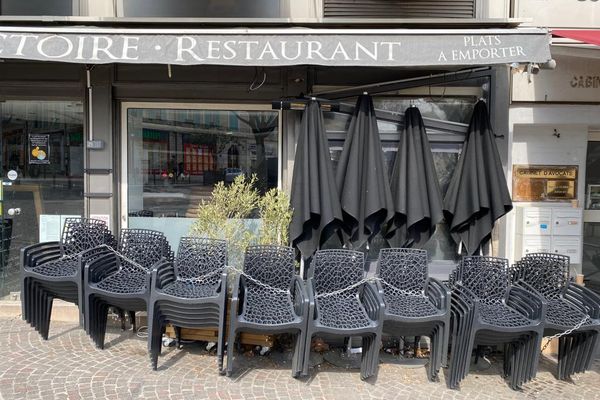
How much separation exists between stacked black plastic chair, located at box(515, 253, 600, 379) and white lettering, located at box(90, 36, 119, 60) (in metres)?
4.14

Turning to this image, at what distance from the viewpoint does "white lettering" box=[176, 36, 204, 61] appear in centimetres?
403

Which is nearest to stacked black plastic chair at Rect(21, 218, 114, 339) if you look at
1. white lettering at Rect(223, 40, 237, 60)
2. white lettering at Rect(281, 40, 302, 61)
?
white lettering at Rect(223, 40, 237, 60)

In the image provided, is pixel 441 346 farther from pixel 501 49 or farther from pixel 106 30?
pixel 106 30

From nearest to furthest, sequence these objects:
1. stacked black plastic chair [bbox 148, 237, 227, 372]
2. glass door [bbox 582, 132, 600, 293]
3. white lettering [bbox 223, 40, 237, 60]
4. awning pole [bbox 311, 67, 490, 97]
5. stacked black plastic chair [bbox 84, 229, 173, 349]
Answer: stacked black plastic chair [bbox 148, 237, 227, 372] → stacked black plastic chair [bbox 84, 229, 173, 349] → white lettering [bbox 223, 40, 237, 60] → awning pole [bbox 311, 67, 490, 97] → glass door [bbox 582, 132, 600, 293]

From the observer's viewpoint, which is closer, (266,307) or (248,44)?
(266,307)

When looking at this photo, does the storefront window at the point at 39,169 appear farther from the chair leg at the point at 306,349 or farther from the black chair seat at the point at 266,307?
the chair leg at the point at 306,349

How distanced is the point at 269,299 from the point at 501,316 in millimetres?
1918

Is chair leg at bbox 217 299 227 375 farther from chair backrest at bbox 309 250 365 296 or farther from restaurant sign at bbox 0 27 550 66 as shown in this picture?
restaurant sign at bbox 0 27 550 66

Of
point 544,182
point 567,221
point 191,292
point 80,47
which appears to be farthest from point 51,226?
point 567,221

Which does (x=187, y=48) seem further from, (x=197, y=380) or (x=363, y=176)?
(x=197, y=380)

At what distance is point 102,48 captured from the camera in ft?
13.3

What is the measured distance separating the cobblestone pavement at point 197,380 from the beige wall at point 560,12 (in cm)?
360

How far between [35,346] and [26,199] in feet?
6.53

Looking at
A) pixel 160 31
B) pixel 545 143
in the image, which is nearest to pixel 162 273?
pixel 160 31
